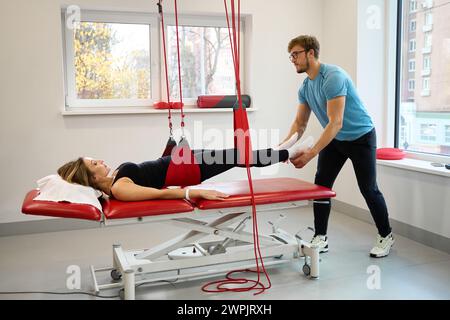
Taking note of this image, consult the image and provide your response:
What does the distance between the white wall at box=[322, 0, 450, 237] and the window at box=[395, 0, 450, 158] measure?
9 cm

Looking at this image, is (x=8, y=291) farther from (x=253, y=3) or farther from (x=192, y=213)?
(x=253, y=3)

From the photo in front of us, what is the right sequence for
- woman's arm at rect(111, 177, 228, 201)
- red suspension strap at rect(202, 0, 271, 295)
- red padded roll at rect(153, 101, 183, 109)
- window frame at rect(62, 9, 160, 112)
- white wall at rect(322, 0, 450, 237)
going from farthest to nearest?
red padded roll at rect(153, 101, 183, 109) < window frame at rect(62, 9, 160, 112) < white wall at rect(322, 0, 450, 237) < woman's arm at rect(111, 177, 228, 201) < red suspension strap at rect(202, 0, 271, 295)

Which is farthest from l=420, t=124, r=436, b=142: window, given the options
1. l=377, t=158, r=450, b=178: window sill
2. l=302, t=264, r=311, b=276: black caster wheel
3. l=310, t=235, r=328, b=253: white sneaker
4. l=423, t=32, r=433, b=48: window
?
l=302, t=264, r=311, b=276: black caster wheel

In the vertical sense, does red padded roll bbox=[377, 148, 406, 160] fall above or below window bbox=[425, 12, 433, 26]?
below

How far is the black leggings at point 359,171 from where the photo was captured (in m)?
2.89

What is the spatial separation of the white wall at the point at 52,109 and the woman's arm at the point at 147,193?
1.47m

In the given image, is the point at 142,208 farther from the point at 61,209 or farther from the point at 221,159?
the point at 221,159

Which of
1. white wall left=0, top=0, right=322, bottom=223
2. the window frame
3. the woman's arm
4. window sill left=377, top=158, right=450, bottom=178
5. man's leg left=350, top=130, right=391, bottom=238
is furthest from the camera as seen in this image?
the window frame

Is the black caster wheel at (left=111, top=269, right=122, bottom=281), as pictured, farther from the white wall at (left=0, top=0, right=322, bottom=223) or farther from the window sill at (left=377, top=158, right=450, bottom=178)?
the window sill at (left=377, top=158, right=450, bottom=178)

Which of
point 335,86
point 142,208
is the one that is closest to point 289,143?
point 335,86

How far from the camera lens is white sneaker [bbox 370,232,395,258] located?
117 inches

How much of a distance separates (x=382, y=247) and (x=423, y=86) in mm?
1226

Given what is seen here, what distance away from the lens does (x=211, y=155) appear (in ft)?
8.95
